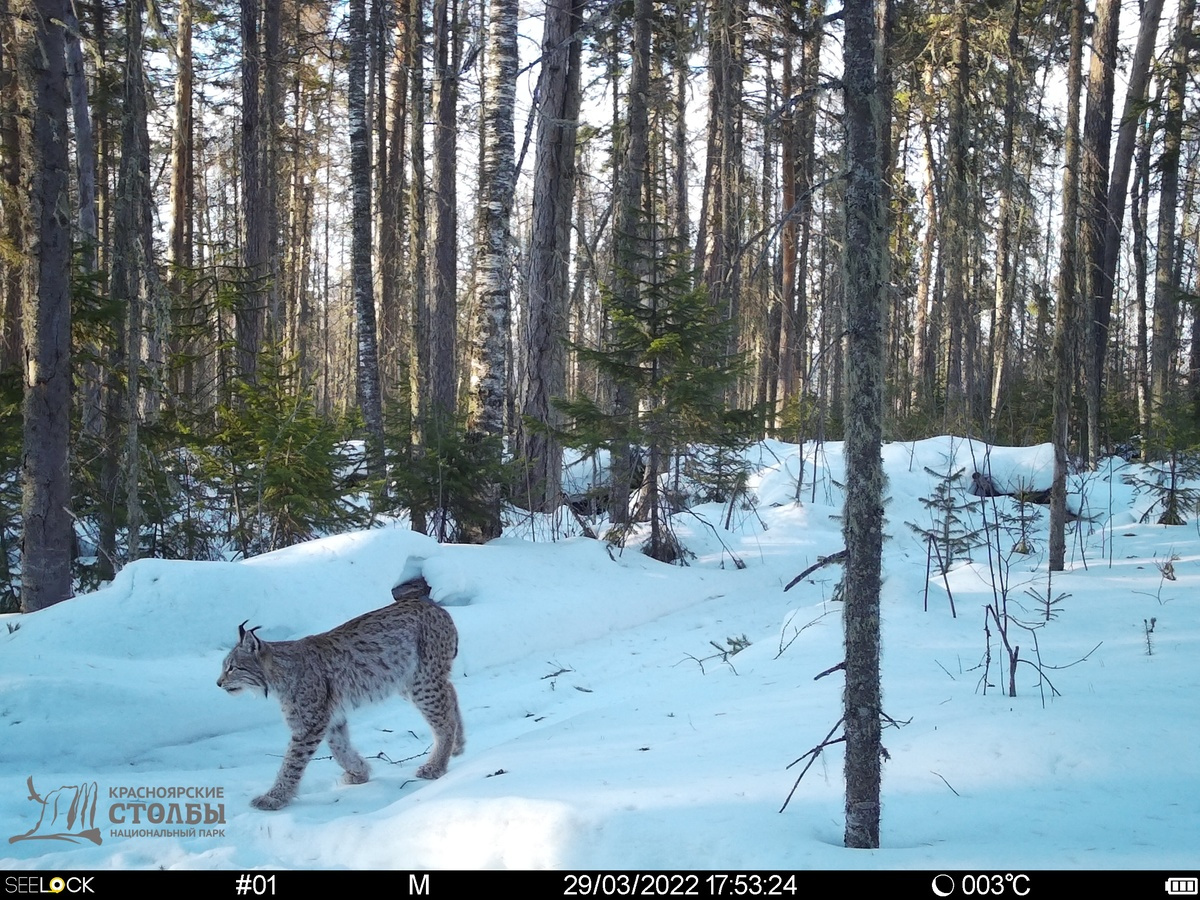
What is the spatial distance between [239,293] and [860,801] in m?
11.1

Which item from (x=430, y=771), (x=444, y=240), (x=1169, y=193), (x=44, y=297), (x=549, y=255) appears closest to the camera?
(x=430, y=771)

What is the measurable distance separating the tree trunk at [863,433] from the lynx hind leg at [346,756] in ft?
10.5

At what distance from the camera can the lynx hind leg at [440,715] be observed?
5328mm

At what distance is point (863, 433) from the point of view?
3.11 meters

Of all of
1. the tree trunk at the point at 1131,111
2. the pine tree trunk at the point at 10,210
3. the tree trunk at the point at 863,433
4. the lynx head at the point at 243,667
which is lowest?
the lynx head at the point at 243,667

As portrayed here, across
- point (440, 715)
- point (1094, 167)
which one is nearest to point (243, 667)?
point (440, 715)

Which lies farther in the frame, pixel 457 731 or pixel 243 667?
pixel 457 731

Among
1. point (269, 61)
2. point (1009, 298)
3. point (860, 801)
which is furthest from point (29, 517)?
point (269, 61)

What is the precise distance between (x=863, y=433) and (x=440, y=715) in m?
3.65

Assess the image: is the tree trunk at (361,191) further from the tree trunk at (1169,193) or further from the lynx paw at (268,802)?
the tree trunk at (1169,193)

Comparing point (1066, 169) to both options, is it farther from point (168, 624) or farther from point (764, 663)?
point (168, 624)

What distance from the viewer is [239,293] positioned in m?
11.6
